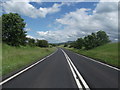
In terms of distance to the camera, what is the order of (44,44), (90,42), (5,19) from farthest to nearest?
(44,44), (90,42), (5,19)

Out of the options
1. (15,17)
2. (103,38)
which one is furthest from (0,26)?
(103,38)

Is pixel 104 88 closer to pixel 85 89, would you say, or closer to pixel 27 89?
pixel 85 89

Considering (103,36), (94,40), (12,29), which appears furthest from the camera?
(103,36)

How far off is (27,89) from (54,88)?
3.42 ft

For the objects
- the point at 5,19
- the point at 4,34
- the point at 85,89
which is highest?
the point at 5,19

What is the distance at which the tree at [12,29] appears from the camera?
5384cm

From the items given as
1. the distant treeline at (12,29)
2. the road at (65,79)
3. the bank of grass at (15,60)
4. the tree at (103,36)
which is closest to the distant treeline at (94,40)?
the tree at (103,36)

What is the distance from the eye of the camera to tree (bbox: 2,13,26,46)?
177 feet

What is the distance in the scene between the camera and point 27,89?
5.89 metres

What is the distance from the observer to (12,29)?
5434cm

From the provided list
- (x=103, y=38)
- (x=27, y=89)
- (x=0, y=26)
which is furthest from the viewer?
(x=103, y=38)

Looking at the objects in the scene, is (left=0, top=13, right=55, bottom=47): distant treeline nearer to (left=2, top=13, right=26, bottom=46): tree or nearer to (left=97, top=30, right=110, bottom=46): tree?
(left=2, top=13, right=26, bottom=46): tree

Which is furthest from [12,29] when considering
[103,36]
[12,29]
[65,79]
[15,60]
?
[103,36]

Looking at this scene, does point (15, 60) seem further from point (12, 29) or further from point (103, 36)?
point (103, 36)
